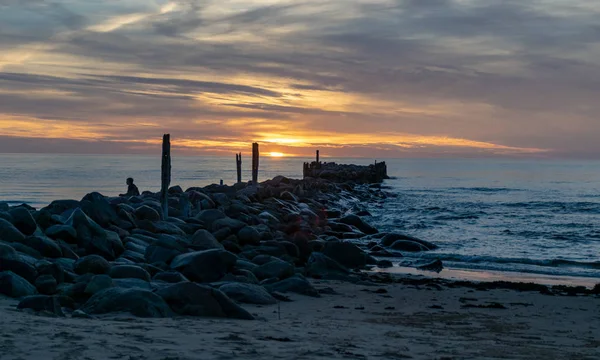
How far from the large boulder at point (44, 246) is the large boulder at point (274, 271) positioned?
12.0 ft

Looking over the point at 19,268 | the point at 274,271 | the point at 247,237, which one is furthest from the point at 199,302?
the point at 247,237

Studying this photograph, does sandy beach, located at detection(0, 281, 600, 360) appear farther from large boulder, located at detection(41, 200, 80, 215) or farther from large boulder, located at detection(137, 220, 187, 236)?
large boulder, located at detection(41, 200, 80, 215)

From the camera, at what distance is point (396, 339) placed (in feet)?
26.0

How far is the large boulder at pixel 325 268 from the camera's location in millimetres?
14683

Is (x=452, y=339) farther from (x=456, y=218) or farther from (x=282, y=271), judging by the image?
(x=456, y=218)

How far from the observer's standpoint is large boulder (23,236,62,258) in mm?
11766

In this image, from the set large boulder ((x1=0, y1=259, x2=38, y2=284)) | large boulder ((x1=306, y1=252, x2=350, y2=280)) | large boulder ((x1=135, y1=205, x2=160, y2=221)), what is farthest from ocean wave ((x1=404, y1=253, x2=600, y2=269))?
large boulder ((x1=0, y1=259, x2=38, y2=284))

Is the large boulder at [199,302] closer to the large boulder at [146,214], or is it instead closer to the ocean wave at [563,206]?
the large boulder at [146,214]

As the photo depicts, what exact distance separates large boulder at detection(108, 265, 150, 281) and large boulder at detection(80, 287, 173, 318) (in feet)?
5.70

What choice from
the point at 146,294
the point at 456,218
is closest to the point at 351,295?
the point at 146,294

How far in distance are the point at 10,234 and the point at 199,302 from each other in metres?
4.84

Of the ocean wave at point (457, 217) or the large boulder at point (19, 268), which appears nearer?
the large boulder at point (19, 268)

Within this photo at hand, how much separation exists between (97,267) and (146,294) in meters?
2.82

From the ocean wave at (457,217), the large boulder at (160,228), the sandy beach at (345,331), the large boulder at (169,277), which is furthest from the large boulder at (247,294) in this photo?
the ocean wave at (457,217)
